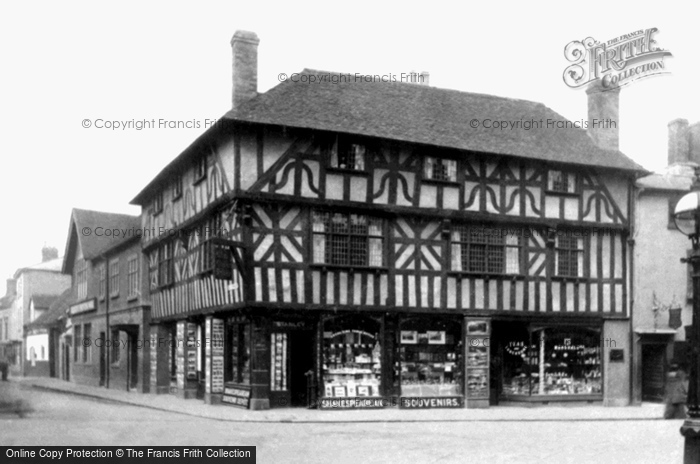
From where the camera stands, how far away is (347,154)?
2247 centimetres

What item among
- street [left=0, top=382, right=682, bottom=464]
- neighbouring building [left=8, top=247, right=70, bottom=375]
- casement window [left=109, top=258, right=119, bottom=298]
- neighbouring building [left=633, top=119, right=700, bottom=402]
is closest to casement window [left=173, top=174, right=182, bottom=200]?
street [left=0, top=382, right=682, bottom=464]

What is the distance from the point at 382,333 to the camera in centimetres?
2272

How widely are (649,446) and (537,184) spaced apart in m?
11.4

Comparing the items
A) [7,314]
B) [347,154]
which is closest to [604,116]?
[347,154]

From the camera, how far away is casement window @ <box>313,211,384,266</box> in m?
22.1

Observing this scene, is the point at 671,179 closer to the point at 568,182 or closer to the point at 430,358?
the point at 568,182

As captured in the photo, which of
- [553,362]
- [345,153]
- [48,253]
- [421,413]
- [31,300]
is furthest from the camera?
[48,253]

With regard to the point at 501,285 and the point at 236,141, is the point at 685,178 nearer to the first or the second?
the point at 501,285

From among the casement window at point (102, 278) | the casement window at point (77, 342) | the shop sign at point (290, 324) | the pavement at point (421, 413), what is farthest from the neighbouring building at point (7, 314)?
the shop sign at point (290, 324)

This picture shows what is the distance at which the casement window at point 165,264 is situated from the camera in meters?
28.5

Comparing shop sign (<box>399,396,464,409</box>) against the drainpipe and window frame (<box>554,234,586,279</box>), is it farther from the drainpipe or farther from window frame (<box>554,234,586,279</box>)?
the drainpipe

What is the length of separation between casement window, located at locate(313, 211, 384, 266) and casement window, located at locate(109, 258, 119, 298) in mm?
15845

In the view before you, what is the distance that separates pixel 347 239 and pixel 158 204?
982 centimetres

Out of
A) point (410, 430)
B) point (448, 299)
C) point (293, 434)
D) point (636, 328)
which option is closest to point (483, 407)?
point (448, 299)
